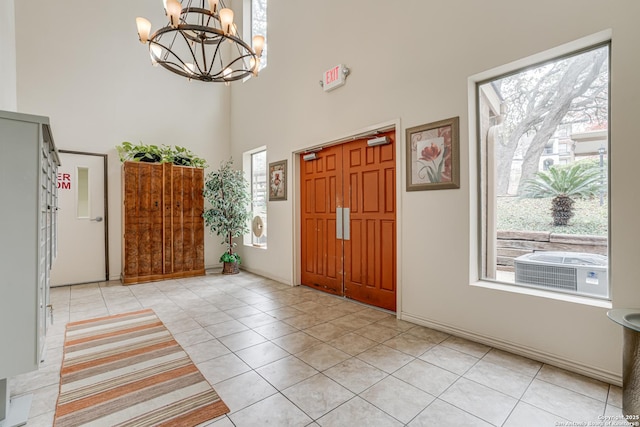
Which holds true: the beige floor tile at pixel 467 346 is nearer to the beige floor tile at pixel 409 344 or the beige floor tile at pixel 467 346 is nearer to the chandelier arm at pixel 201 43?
the beige floor tile at pixel 409 344

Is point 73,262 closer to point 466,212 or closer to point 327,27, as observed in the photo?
point 327,27

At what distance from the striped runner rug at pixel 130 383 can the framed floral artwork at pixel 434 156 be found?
2522 millimetres

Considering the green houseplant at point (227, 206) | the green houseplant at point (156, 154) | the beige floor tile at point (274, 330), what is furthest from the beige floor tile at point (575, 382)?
the green houseplant at point (156, 154)

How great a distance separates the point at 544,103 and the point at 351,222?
7.51 feet

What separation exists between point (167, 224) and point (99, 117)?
2146 mm

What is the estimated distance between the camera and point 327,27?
4051 millimetres

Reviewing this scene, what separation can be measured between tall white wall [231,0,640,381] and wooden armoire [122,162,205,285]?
6.37 ft

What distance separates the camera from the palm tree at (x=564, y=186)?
226 cm

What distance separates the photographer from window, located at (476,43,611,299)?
2.21m

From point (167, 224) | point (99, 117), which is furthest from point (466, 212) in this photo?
point (99, 117)

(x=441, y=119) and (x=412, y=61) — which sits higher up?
(x=412, y=61)

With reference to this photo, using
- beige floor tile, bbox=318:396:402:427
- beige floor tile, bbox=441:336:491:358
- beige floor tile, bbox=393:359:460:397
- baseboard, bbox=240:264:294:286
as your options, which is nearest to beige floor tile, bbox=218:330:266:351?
beige floor tile, bbox=318:396:402:427

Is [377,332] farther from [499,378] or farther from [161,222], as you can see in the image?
[161,222]

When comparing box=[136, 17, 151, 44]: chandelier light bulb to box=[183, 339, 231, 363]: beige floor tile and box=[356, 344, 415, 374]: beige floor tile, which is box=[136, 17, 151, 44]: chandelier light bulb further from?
box=[356, 344, 415, 374]: beige floor tile
